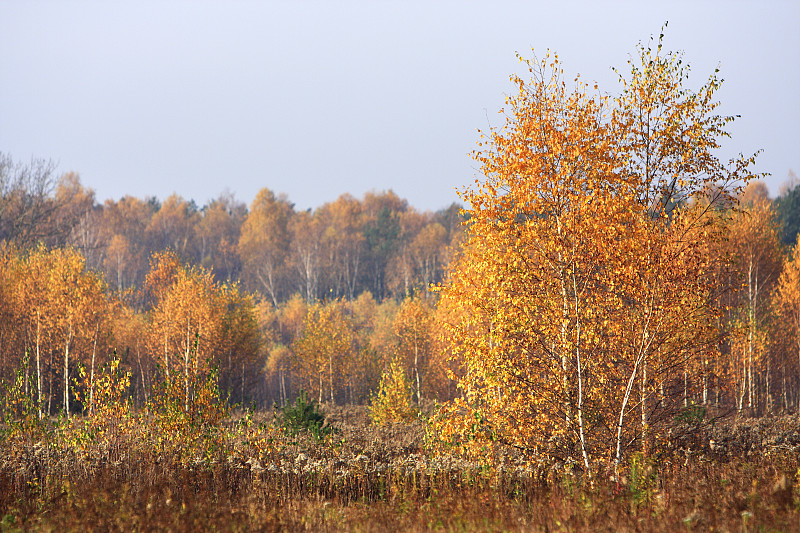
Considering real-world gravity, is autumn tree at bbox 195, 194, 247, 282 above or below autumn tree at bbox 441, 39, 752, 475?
above

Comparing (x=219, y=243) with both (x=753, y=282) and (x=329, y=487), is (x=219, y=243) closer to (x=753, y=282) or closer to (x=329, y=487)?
(x=753, y=282)

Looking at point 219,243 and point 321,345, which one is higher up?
point 219,243

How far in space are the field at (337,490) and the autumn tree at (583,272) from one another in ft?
3.24

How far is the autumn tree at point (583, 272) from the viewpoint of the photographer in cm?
1044

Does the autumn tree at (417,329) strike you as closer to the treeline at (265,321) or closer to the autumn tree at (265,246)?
the treeline at (265,321)

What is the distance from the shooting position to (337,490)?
9.95 metres

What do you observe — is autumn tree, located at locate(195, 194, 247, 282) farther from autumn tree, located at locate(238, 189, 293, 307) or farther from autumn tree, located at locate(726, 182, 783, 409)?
autumn tree, located at locate(726, 182, 783, 409)

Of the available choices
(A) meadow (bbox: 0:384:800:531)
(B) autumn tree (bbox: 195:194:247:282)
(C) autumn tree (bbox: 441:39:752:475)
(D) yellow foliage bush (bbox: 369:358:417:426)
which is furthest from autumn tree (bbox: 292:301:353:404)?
(B) autumn tree (bbox: 195:194:247:282)

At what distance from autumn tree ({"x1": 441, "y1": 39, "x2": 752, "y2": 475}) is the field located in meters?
0.99

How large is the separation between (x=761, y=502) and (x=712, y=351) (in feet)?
15.5

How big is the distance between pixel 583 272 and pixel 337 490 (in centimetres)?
562

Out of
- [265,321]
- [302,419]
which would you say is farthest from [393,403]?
[265,321]

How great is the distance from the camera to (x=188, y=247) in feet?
322

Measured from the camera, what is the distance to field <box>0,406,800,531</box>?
688 cm
